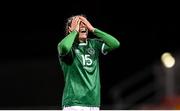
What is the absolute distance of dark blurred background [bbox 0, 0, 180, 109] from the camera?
48.3 ft

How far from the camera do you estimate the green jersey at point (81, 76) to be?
7.03 m

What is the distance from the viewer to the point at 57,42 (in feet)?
48.4

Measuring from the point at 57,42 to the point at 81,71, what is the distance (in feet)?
25.3

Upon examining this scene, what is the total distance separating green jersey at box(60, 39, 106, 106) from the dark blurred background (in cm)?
736

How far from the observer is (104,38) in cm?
714

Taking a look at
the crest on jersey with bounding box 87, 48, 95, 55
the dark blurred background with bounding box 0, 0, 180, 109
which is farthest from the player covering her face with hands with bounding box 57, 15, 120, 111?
the dark blurred background with bounding box 0, 0, 180, 109

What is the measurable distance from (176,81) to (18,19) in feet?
10.5

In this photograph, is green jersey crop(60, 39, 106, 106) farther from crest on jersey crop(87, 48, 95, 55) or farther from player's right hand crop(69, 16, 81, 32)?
player's right hand crop(69, 16, 81, 32)

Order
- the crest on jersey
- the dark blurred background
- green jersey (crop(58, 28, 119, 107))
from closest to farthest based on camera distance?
green jersey (crop(58, 28, 119, 107))
the crest on jersey
the dark blurred background

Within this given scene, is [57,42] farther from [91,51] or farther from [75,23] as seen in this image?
[75,23]

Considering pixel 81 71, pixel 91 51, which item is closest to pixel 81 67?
pixel 81 71

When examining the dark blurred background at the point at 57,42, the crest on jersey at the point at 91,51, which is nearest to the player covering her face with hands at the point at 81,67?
the crest on jersey at the point at 91,51

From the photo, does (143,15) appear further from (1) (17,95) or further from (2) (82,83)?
(2) (82,83)

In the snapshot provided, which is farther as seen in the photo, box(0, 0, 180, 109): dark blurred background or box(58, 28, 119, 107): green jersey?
box(0, 0, 180, 109): dark blurred background
